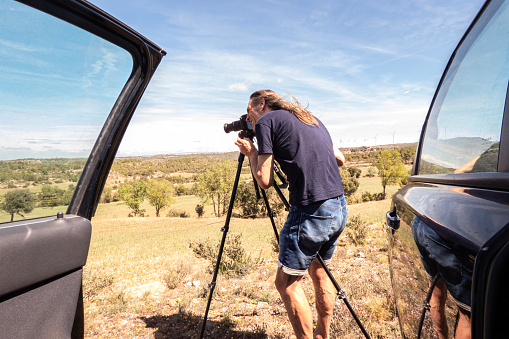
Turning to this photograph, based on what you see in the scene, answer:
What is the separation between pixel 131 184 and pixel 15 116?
230 feet

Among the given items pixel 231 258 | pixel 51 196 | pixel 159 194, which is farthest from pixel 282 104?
pixel 159 194

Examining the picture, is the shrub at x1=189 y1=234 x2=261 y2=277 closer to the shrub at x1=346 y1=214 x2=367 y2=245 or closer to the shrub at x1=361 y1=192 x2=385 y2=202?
the shrub at x1=346 y1=214 x2=367 y2=245

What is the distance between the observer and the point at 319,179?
85.0 inches

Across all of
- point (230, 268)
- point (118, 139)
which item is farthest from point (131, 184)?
point (118, 139)

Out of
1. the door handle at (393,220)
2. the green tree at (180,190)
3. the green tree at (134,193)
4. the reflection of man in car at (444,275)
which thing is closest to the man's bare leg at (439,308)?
the reflection of man in car at (444,275)

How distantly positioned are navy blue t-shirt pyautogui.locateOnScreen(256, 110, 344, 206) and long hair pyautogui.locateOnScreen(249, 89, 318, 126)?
9cm

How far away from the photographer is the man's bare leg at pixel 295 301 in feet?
7.30

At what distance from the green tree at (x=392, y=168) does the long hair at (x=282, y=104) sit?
5522 centimetres

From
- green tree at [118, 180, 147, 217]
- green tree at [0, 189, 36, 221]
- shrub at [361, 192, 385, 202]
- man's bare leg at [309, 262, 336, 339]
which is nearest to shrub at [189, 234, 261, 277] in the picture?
man's bare leg at [309, 262, 336, 339]

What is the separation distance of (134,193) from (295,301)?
6749 cm

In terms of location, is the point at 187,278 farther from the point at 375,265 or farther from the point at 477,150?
the point at 477,150

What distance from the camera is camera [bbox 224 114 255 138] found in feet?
8.39

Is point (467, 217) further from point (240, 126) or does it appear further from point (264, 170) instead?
point (240, 126)

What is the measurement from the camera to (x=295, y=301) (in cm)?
224
